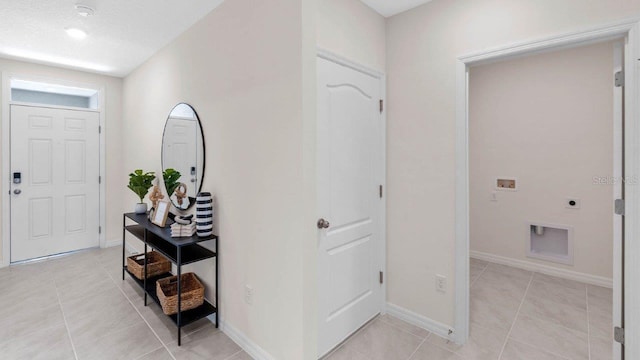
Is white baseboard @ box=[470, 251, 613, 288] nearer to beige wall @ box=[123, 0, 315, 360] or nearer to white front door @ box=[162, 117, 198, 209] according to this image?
beige wall @ box=[123, 0, 315, 360]

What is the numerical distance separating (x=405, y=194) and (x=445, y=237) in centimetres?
45

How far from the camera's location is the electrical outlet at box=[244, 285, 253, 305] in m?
2.02

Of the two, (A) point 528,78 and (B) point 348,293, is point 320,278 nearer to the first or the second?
(B) point 348,293

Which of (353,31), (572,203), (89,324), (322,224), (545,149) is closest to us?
(322,224)

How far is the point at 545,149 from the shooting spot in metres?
3.38

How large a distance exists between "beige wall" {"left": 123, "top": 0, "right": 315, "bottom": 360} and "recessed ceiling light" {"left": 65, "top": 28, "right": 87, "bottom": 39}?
3.35 feet

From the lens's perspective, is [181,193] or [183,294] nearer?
[183,294]

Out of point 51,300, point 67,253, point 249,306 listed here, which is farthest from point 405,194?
point 67,253

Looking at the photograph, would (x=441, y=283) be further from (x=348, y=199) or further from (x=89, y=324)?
(x=89, y=324)

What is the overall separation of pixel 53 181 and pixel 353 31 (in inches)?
175

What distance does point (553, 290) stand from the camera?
299 centimetres

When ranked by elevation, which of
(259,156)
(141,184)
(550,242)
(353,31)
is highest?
(353,31)

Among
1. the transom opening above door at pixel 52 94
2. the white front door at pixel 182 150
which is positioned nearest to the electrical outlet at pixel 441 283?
the white front door at pixel 182 150

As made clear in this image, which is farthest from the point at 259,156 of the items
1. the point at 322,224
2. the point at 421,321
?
the point at 421,321
